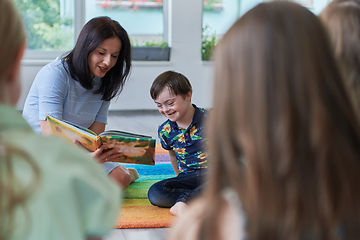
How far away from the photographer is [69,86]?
1822 millimetres

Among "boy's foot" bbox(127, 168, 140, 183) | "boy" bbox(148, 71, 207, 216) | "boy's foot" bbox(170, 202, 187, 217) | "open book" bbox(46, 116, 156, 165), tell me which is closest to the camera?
"open book" bbox(46, 116, 156, 165)

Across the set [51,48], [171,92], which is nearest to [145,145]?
[171,92]

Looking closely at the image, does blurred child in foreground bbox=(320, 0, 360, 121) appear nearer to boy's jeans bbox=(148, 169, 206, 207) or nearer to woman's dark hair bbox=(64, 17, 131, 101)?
boy's jeans bbox=(148, 169, 206, 207)

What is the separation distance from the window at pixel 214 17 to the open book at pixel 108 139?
342 cm

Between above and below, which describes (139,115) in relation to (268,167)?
below

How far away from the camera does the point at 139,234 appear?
1382mm

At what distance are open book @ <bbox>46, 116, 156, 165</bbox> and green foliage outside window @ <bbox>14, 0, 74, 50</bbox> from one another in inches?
128

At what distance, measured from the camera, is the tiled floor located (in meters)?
1.37

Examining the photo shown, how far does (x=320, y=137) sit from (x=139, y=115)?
4070 mm

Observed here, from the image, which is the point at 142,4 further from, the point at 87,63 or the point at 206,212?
the point at 206,212

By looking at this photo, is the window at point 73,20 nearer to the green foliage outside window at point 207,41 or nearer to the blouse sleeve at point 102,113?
the green foliage outside window at point 207,41

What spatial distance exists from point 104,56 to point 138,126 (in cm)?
198

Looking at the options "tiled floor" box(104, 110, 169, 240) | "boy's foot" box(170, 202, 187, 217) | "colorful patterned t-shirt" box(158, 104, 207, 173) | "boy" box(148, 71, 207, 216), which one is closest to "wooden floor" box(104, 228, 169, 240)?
"tiled floor" box(104, 110, 169, 240)

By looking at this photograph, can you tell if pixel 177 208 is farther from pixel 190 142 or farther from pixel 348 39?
pixel 348 39
